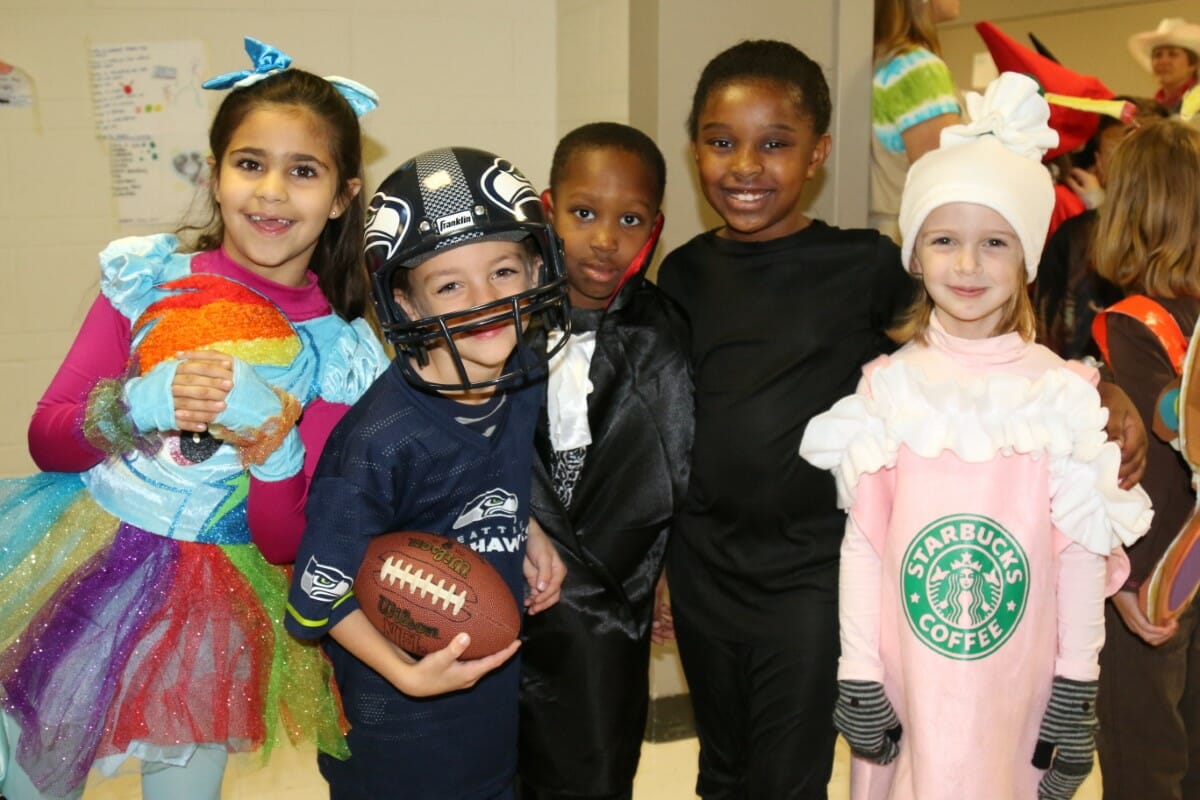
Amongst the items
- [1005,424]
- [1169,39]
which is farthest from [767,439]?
[1169,39]

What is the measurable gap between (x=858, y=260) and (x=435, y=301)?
85 cm

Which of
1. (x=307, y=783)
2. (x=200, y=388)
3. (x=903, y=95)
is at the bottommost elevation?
(x=307, y=783)

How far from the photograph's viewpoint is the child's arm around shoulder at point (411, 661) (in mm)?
1610

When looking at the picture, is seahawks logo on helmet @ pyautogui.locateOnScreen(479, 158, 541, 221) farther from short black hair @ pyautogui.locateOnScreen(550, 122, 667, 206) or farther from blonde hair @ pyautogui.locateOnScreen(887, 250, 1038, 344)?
blonde hair @ pyautogui.locateOnScreen(887, 250, 1038, 344)

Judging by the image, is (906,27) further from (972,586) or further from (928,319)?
(972,586)

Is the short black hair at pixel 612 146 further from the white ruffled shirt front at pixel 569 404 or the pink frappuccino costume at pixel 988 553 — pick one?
the pink frappuccino costume at pixel 988 553

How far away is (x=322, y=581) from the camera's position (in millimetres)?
1595

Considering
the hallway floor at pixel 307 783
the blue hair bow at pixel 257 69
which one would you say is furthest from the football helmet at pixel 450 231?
the hallway floor at pixel 307 783

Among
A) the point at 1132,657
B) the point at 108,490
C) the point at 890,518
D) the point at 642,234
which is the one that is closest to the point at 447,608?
the point at 108,490

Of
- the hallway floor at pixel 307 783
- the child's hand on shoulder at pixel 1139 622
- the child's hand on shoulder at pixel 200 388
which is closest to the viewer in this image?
the child's hand on shoulder at pixel 200 388

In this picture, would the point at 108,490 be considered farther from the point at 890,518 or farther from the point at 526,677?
the point at 890,518

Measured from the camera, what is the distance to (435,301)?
1.73m

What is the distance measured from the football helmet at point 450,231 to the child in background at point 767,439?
0.49 m

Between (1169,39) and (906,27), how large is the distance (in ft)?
6.32
